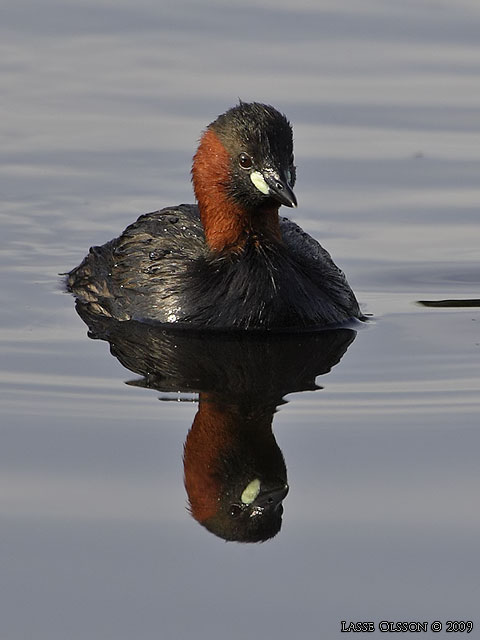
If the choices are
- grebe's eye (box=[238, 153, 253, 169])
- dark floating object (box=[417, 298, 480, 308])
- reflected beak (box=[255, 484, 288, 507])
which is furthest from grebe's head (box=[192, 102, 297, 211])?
reflected beak (box=[255, 484, 288, 507])

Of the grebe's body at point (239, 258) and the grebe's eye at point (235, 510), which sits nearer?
the grebe's eye at point (235, 510)

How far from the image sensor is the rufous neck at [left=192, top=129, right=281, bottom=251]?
12.5 metres

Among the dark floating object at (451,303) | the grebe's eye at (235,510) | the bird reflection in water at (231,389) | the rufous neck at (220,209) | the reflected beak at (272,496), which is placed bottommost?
the grebe's eye at (235,510)

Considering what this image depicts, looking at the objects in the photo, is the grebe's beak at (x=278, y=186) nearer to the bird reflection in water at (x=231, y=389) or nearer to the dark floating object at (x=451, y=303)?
the bird reflection in water at (x=231, y=389)

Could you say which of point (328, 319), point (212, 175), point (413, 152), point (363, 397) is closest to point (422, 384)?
point (363, 397)

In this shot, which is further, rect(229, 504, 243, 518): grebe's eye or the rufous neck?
the rufous neck

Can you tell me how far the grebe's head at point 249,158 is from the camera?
12080mm

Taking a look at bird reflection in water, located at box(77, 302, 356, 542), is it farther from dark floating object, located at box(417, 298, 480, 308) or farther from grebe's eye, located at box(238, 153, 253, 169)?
grebe's eye, located at box(238, 153, 253, 169)

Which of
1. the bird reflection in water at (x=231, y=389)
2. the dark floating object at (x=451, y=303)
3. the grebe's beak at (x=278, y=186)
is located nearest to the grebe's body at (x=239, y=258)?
the grebe's beak at (x=278, y=186)

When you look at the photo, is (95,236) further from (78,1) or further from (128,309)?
(78,1)

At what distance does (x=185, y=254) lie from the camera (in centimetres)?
1291

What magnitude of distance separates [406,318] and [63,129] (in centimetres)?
526

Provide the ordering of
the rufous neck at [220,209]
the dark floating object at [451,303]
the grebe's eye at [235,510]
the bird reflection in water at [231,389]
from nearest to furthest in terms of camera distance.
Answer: the grebe's eye at [235,510]
the bird reflection in water at [231,389]
the rufous neck at [220,209]
the dark floating object at [451,303]

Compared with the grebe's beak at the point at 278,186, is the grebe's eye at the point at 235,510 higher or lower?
lower
